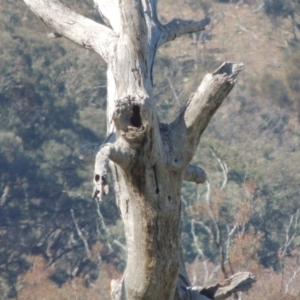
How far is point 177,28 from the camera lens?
3.92 metres

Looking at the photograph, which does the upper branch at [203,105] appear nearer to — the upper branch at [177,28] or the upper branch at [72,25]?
the upper branch at [72,25]

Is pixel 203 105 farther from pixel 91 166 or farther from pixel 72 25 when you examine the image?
pixel 91 166

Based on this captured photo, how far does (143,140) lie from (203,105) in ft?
1.06

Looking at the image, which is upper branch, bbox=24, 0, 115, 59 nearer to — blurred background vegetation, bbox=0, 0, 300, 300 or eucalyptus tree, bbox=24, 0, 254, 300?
eucalyptus tree, bbox=24, 0, 254, 300

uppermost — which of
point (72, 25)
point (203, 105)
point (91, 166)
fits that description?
point (91, 166)

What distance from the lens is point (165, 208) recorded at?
3.31 metres

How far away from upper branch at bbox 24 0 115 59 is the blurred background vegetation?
798 centimetres

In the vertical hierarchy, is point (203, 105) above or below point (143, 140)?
above

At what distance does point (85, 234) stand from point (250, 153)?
15.5ft

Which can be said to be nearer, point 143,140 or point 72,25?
point 143,140

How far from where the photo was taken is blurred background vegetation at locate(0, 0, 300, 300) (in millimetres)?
14711

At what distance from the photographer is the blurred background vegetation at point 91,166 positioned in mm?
14711

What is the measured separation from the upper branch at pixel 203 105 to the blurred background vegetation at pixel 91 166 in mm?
8149

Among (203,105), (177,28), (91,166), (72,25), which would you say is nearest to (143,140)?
(203,105)
